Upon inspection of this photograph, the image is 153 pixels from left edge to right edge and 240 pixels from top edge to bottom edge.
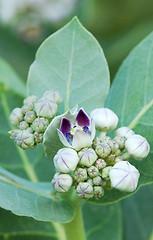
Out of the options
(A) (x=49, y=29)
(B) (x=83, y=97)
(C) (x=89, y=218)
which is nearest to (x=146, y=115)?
(B) (x=83, y=97)

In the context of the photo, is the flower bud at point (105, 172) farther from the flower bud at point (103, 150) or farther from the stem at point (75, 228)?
the stem at point (75, 228)

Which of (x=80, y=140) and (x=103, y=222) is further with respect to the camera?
(x=103, y=222)

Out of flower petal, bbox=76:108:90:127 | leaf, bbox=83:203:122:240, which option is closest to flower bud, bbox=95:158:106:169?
flower petal, bbox=76:108:90:127

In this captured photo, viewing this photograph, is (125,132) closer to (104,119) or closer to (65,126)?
(104,119)

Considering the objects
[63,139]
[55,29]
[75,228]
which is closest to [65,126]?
[63,139]

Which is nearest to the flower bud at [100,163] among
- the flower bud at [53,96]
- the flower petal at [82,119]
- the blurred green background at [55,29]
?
the flower petal at [82,119]

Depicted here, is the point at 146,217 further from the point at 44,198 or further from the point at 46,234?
the point at 44,198

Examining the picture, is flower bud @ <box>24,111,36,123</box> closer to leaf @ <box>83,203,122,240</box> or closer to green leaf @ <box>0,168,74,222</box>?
green leaf @ <box>0,168,74,222</box>
